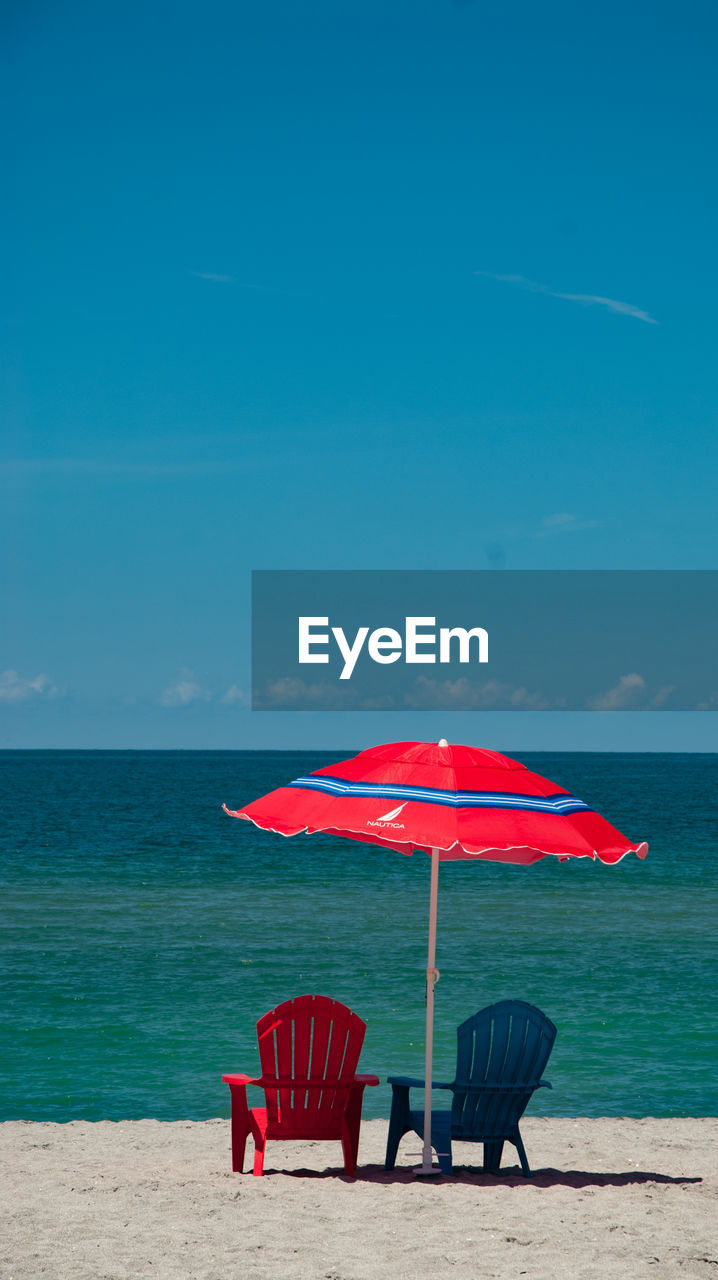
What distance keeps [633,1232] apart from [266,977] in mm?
11345

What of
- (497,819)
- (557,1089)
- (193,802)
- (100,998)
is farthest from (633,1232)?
(193,802)

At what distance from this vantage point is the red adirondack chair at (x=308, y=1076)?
7.33m

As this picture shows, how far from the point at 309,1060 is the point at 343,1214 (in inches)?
37.8

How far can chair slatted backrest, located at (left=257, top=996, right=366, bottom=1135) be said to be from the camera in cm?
733

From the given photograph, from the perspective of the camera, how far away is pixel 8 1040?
13.3 meters

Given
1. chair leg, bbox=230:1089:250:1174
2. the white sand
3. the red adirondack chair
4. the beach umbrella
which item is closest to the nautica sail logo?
the beach umbrella

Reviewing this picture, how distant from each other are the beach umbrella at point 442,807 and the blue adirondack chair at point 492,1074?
4.16 ft

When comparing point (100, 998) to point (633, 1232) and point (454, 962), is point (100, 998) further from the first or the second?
point (633, 1232)

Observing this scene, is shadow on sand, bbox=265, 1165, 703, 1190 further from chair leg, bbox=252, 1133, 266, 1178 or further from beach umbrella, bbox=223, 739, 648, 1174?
beach umbrella, bbox=223, 739, 648, 1174

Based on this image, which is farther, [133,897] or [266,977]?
[133,897]

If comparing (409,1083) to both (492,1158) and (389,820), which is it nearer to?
(492,1158)

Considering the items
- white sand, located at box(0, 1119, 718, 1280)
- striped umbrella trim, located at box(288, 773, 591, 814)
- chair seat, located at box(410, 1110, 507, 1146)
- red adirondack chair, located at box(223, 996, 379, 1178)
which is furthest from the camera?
chair seat, located at box(410, 1110, 507, 1146)

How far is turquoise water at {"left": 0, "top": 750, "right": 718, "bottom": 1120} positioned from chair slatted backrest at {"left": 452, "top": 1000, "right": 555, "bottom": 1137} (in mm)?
3470

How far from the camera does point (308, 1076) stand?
292 inches
